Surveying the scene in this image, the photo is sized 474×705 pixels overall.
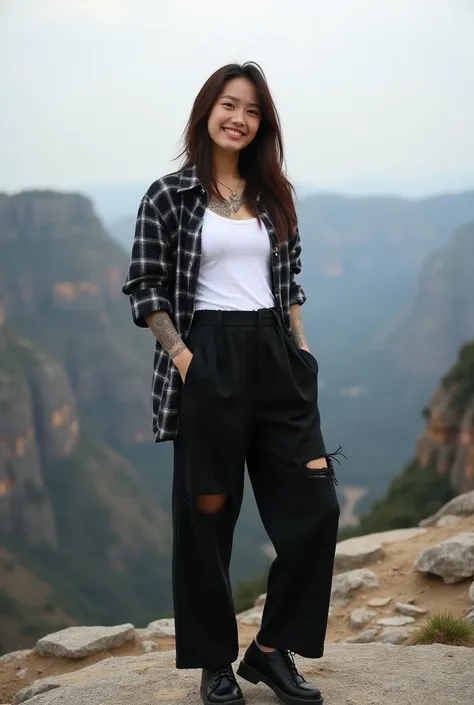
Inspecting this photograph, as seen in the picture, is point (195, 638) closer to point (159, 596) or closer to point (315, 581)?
point (315, 581)

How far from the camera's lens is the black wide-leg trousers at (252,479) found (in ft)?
9.82

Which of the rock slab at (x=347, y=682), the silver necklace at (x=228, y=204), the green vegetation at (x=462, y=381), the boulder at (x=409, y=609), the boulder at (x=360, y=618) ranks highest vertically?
the silver necklace at (x=228, y=204)

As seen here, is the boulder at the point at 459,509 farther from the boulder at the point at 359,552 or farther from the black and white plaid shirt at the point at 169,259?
the black and white plaid shirt at the point at 169,259

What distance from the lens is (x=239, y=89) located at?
10.1 feet

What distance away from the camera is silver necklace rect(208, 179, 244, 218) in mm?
3098

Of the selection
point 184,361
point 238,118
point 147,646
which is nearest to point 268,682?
point 184,361

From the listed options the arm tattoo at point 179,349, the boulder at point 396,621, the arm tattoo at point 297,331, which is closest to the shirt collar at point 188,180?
the arm tattoo at point 179,349

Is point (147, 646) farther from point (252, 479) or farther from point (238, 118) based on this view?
point (238, 118)

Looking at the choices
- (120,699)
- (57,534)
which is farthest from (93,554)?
(120,699)

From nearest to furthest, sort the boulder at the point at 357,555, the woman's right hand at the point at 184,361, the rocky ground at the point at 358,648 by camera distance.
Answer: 1. the woman's right hand at the point at 184,361
2. the rocky ground at the point at 358,648
3. the boulder at the point at 357,555

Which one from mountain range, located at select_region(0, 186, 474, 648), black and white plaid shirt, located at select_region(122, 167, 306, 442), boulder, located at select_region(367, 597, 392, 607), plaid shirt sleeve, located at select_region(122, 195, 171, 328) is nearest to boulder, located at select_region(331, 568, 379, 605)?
boulder, located at select_region(367, 597, 392, 607)

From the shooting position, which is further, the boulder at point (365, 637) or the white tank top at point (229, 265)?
the boulder at point (365, 637)

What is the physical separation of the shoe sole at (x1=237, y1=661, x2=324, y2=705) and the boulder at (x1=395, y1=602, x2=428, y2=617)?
7.55ft

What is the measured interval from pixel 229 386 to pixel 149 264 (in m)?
0.51
